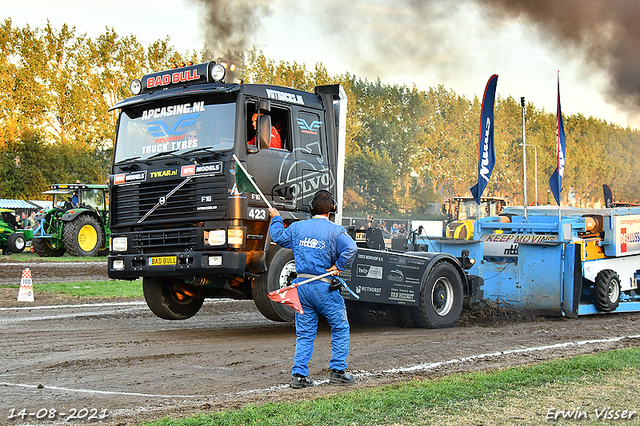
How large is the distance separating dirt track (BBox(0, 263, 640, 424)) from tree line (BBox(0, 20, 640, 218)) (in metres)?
6.47

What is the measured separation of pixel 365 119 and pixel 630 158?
23.1 meters

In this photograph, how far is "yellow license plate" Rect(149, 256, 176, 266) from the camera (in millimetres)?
8711

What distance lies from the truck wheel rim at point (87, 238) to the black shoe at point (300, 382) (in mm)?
20195

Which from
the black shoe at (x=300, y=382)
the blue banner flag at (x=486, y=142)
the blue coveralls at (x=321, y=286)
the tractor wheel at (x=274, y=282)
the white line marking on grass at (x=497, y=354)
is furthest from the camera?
the blue banner flag at (x=486, y=142)

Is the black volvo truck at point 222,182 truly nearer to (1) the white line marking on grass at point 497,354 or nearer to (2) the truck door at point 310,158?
(2) the truck door at point 310,158

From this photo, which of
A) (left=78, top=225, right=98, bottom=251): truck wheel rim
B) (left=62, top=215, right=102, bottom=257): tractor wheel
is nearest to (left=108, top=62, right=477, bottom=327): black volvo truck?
(left=62, top=215, right=102, bottom=257): tractor wheel

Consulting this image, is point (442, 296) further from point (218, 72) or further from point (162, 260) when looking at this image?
point (218, 72)

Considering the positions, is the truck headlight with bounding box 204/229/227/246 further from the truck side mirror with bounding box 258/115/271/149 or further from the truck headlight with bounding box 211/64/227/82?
the truck headlight with bounding box 211/64/227/82

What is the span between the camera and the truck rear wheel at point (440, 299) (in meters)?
9.98

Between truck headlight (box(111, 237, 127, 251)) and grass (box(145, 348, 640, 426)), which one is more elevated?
truck headlight (box(111, 237, 127, 251))

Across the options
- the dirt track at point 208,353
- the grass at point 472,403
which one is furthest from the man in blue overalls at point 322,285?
the grass at point 472,403

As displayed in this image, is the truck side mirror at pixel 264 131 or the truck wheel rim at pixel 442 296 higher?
the truck side mirror at pixel 264 131

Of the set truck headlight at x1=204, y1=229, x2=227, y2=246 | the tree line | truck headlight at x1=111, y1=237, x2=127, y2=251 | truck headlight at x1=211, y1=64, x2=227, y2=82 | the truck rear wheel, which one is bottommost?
the truck rear wheel

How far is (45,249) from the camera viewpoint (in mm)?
25859
